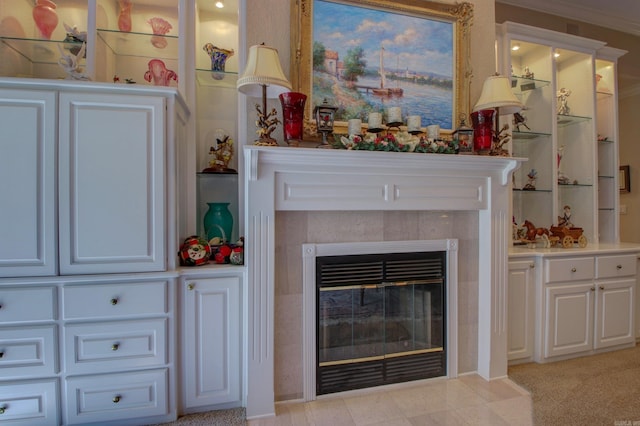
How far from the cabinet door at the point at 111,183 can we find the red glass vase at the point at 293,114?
687 mm

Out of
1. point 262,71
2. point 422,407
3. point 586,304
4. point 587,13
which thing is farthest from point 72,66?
point 587,13

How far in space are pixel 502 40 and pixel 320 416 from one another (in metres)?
3.24

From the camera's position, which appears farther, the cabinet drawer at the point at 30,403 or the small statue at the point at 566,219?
the small statue at the point at 566,219

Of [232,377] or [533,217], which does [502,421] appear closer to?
[232,377]

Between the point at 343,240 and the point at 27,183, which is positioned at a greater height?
the point at 27,183

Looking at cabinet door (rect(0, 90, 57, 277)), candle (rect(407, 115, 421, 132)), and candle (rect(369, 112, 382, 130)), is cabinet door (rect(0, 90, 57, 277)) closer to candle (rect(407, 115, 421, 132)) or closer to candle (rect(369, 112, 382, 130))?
candle (rect(369, 112, 382, 130))

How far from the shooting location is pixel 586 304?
2.55 metres

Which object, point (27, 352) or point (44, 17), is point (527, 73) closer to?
Result: point (44, 17)

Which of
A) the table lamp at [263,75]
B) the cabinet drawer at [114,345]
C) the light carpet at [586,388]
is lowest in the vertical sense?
the light carpet at [586,388]

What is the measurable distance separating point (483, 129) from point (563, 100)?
Answer: 167cm

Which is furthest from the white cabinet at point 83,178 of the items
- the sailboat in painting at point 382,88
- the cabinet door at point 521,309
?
the cabinet door at point 521,309

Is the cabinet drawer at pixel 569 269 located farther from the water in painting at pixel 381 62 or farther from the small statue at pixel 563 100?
the small statue at pixel 563 100

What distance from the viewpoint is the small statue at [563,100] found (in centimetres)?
Result: 310

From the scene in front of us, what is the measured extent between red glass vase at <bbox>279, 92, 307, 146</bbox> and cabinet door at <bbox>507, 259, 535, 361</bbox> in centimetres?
189
